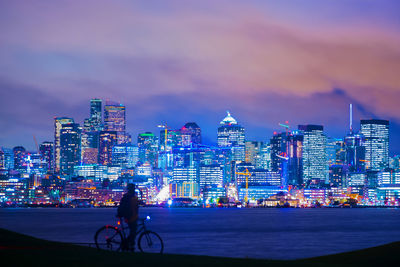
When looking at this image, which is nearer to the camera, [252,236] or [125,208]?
[125,208]

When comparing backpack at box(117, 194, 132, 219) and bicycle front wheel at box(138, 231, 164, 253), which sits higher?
backpack at box(117, 194, 132, 219)

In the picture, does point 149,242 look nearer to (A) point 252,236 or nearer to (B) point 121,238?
(B) point 121,238

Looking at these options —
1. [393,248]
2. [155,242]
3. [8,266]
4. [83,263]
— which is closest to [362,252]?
[393,248]

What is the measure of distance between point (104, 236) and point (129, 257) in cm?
443

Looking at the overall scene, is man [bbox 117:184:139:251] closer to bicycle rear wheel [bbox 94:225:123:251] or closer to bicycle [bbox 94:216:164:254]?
bicycle [bbox 94:216:164:254]

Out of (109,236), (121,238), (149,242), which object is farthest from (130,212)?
(149,242)

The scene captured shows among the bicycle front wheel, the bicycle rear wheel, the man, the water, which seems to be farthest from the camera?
the water

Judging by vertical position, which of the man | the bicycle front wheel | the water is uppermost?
the man

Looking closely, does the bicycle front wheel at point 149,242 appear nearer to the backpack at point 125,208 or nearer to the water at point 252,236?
the backpack at point 125,208

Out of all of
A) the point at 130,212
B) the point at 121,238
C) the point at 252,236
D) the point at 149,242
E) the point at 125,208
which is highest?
the point at 125,208

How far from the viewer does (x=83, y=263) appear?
48.5ft

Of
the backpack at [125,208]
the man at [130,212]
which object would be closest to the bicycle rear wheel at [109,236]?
the man at [130,212]

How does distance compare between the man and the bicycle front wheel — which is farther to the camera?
the bicycle front wheel

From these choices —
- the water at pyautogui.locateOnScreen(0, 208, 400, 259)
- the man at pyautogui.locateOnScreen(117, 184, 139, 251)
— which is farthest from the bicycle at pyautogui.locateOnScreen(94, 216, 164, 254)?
the water at pyautogui.locateOnScreen(0, 208, 400, 259)
